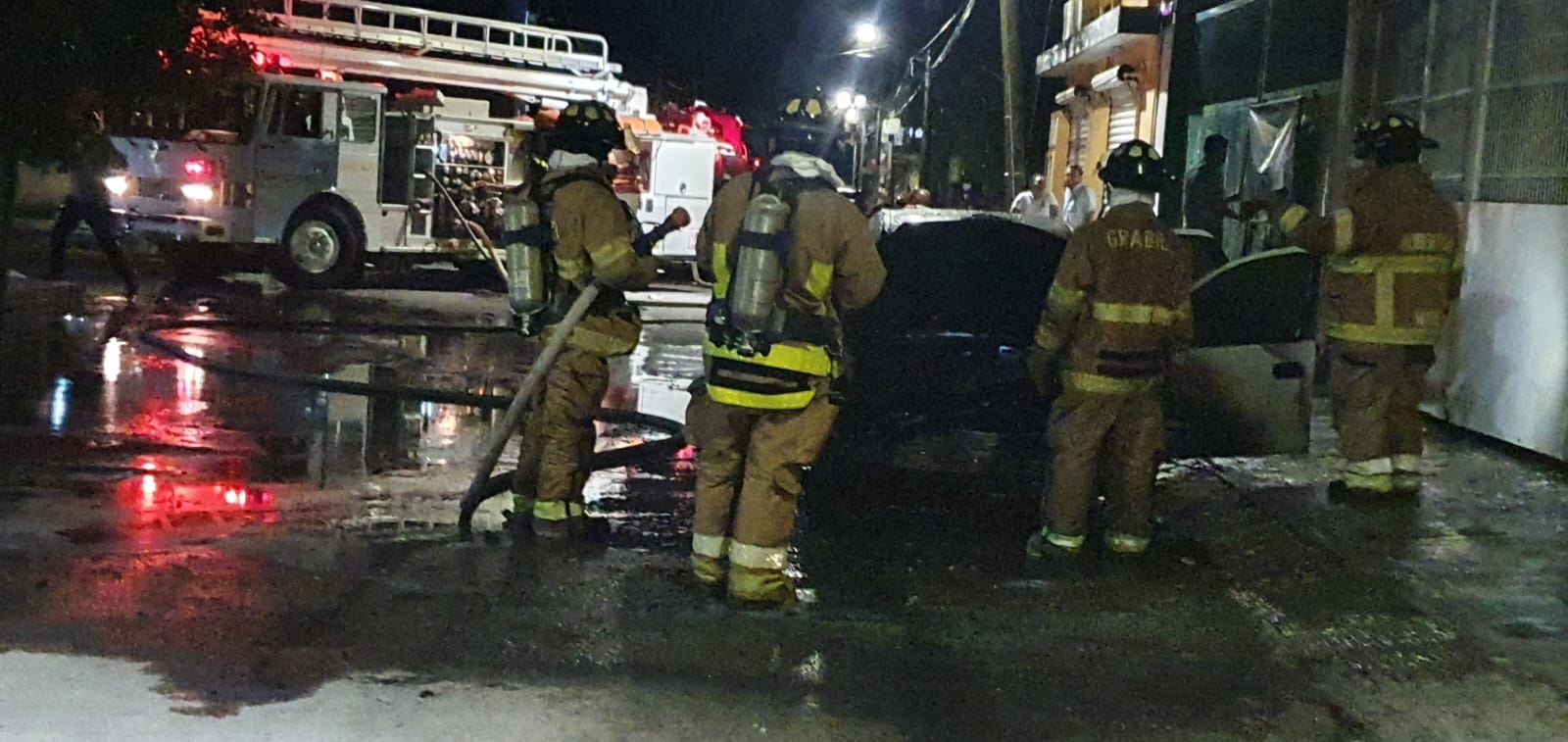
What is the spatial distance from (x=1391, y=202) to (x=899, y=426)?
239 cm

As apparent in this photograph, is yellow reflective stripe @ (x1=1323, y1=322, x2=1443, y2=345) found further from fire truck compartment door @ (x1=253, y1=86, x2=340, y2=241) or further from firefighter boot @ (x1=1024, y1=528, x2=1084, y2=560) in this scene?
fire truck compartment door @ (x1=253, y1=86, x2=340, y2=241)

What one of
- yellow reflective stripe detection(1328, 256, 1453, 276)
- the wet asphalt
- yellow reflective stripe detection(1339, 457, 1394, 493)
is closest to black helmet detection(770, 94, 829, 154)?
the wet asphalt

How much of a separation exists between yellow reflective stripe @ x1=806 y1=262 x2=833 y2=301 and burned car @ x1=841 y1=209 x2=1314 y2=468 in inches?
60.5

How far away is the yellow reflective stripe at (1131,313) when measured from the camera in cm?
600

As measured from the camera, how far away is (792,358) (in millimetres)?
5293

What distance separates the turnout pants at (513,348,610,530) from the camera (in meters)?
6.24

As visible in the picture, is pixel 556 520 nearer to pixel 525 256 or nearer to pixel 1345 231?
pixel 525 256

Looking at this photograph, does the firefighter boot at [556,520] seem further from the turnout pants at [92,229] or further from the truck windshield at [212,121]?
the truck windshield at [212,121]

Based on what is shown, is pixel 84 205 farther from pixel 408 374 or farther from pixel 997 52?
pixel 997 52

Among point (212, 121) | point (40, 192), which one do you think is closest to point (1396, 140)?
point (212, 121)

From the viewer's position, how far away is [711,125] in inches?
898

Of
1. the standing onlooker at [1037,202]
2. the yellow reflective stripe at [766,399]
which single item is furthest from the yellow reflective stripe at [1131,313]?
the standing onlooker at [1037,202]

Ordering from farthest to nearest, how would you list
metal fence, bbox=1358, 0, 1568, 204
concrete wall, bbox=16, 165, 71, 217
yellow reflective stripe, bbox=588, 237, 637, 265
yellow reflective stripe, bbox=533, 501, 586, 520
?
1. concrete wall, bbox=16, 165, 71, 217
2. metal fence, bbox=1358, 0, 1568, 204
3. yellow reflective stripe, bbox=533, 501, 586, 520
4. yellow reflective stripe, bbox=588, 237, 637, 265

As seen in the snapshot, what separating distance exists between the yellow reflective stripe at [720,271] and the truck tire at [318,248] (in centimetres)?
1229
